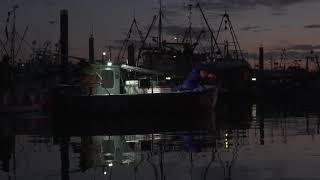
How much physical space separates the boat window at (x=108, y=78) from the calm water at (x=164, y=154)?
13.1 metres

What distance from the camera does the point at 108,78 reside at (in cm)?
4506

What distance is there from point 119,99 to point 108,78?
2.65m

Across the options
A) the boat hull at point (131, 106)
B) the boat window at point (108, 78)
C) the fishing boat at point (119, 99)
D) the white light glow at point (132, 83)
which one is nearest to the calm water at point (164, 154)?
the boat hull at point (131, 106)

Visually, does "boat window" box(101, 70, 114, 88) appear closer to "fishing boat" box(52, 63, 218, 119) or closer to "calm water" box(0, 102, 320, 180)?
"fishing boat" box(52, 63, 218, 119)

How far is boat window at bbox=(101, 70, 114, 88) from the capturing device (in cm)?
4497

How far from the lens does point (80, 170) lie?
54.4ft

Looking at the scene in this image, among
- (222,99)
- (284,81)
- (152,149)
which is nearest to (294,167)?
→ (152,149)

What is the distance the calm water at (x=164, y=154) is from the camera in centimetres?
1559

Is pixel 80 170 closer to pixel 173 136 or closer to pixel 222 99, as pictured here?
pixel 173 136

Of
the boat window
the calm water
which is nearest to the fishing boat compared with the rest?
the boat window

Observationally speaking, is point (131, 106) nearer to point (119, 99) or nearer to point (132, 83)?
point (119, 99)

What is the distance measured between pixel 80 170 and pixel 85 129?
16316mm

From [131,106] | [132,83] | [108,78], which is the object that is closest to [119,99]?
[131,106]

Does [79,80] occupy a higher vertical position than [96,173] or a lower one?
higher
